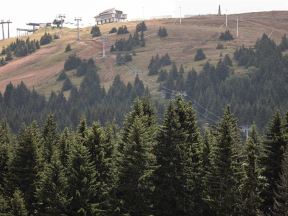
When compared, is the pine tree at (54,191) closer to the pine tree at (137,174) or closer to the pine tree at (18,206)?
the pine tree at (18,206)

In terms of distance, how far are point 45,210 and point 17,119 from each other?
12267 centimetres

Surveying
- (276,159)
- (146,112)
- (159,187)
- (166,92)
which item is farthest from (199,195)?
(166,92)

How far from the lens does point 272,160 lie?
44250mm

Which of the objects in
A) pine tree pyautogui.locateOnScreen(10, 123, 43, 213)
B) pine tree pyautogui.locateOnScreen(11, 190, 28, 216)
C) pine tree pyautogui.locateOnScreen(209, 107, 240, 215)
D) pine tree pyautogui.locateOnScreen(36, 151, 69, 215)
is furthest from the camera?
pine tree pyautogui.locateOnScreen(10, 123, 43, 213)

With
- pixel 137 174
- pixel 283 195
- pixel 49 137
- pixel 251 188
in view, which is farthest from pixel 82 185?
pixel 49 137

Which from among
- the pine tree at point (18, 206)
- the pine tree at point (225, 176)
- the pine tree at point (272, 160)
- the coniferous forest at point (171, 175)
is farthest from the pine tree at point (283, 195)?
the pine tree at point (18, 206)

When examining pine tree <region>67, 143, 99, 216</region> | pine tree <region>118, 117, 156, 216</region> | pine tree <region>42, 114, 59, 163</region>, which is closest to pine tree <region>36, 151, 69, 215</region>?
pine tree <region>67, 143, 99, 216</region>

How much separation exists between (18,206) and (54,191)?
4.36 m

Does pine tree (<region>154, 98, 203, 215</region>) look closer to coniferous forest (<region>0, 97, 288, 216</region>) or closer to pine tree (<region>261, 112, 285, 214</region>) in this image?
coniferous forest (<region>0, 97, 288, 216</region>)

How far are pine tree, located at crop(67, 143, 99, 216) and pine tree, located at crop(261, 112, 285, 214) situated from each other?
46.3ft

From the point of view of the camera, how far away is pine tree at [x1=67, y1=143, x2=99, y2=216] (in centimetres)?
4347

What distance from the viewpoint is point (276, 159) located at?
44.2 m

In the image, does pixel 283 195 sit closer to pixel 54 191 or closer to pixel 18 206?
pixel 54 191

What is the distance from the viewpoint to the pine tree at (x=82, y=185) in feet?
143
